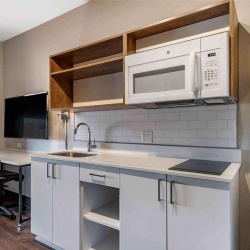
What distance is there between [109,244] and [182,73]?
164 centimetres

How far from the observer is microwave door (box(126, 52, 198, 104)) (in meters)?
1.45

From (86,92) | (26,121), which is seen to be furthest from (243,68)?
(26,121)

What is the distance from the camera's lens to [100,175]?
1688 mm

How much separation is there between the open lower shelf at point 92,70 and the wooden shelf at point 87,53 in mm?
132

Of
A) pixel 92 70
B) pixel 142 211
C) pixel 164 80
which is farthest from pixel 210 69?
pixel 92 70

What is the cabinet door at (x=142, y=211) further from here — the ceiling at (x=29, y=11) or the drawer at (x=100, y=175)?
the ceiling at (x=29, y=11)

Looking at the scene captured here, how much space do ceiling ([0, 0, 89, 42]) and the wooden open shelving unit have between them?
74 centimetres

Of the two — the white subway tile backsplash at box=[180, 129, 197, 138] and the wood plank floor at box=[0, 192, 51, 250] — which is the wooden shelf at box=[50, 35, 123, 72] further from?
the wood plank floor at box=[0, 192, 51, 250]

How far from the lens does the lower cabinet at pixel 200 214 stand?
118cm

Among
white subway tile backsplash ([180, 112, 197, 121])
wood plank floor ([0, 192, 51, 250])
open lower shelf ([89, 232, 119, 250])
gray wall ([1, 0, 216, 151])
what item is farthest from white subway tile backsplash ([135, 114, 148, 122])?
wood plank floor ([0, 192, 51, 250])

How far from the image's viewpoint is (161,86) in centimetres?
162

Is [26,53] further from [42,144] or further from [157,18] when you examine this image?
[157,18]

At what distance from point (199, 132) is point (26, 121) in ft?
8.33

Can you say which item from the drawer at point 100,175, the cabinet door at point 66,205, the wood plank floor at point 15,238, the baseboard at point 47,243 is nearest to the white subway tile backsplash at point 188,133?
the drawer at point 100,175
